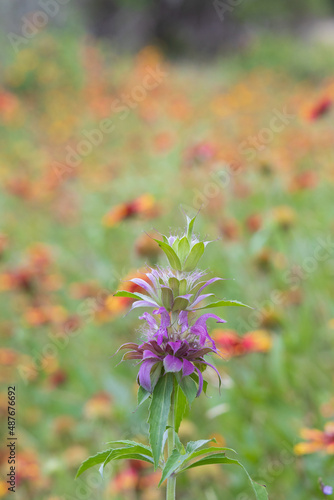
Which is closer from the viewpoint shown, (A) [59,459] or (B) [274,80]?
(A) [59,459]

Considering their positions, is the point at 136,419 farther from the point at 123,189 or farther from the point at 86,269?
the point at 123,189

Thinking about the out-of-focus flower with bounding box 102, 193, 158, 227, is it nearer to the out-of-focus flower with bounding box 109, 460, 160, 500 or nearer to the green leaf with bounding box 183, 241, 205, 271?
the out-of-focus flower with bounding box 109, 460, 160, 500

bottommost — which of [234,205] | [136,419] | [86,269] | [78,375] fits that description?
[136,419]

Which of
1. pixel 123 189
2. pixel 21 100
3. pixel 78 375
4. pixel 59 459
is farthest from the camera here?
pixel 21 100

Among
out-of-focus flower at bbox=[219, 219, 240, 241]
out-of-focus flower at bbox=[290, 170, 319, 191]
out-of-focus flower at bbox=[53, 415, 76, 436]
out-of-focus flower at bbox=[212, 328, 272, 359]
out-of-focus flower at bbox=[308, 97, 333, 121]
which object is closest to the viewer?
out-of-focus flower at bbox=[212, 328, 272, 359]

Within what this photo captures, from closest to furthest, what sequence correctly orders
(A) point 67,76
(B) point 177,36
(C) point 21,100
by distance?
(C) point 21,100, (A) point 67,76, (B) point 177,36

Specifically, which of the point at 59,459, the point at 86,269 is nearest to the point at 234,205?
the point at 86,269

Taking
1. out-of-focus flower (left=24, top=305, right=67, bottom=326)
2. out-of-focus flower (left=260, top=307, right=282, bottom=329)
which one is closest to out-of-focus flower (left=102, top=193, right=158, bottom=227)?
out-of-focus flower (left=24, top=305, right=67, bottom=326)
